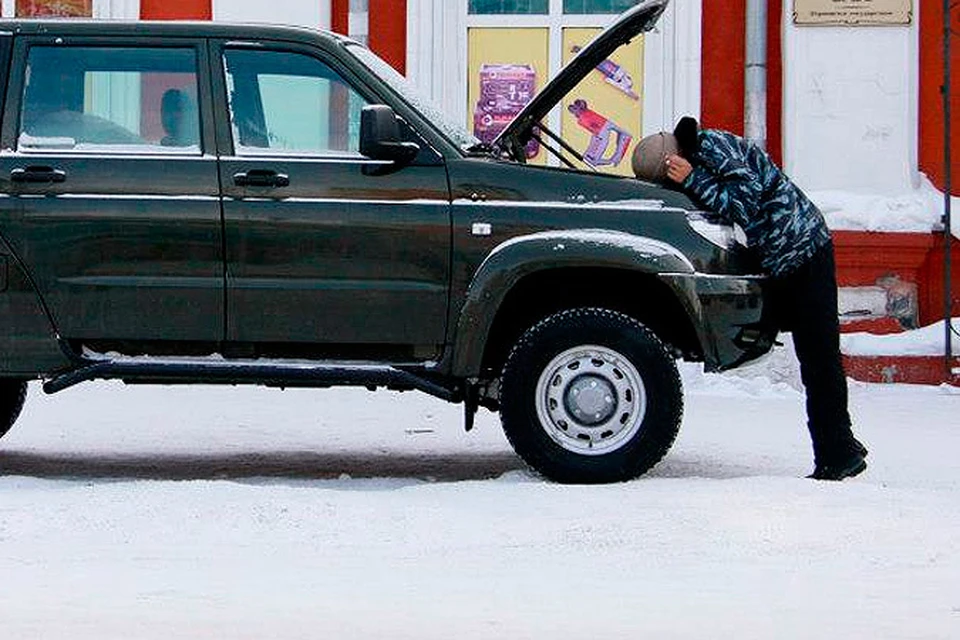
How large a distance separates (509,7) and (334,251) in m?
8.20

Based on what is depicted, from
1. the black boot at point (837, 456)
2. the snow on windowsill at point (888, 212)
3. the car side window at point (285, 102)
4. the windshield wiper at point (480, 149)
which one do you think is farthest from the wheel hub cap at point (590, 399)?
the snow on windowsill at point (888, 212)

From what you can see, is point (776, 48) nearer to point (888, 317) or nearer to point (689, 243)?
point (888, 317)

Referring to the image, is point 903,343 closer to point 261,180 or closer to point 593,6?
point 593,6

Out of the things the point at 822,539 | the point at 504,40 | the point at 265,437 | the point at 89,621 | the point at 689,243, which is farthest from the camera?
the point at 504,40

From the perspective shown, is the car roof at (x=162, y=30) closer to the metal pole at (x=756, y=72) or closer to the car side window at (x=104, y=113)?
the car side window at (x=104, y=113)

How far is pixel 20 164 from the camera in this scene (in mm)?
9328

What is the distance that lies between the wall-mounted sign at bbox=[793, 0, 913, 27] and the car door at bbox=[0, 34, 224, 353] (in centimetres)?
764

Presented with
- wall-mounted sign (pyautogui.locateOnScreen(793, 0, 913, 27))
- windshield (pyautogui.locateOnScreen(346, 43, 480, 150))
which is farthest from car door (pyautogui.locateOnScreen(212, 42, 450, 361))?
wall-mounted sign (pyautogui.locateOnScreen(793, 0, 913, 27))

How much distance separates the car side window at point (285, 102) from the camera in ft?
30.7

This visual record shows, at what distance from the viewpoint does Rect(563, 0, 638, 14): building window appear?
17.0 m

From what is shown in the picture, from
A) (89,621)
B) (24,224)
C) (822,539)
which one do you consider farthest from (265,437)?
(89,621)

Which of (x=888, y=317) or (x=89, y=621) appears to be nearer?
(x=89, y=621)

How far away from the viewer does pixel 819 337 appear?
30.7 ft

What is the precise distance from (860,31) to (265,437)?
20.7 feet
